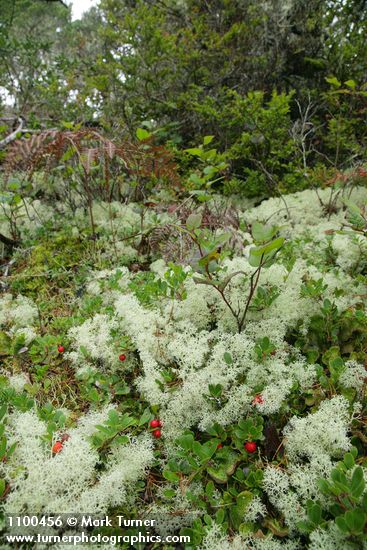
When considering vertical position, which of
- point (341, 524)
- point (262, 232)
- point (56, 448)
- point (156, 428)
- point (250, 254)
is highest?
point (262, 232)

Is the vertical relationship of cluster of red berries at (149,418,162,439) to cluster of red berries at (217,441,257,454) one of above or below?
below

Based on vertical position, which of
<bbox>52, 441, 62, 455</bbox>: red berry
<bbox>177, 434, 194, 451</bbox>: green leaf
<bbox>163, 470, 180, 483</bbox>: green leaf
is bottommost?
<bbox>163, 470, 180, 483</bbox>: green leaf

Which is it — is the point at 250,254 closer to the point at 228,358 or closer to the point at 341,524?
the point at 228,358

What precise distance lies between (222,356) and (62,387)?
964mm

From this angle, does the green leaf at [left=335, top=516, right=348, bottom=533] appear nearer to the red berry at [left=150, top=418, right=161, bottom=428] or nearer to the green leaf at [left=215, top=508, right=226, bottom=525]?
the green leaf at [left=215, top=508, right=226, bottom=525]

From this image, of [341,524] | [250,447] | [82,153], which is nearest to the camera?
[341,524]

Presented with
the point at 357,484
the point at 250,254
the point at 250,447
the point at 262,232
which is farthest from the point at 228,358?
the point at 357,484

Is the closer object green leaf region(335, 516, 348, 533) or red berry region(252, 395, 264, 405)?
green leaf region(335, 516, 348, 533)

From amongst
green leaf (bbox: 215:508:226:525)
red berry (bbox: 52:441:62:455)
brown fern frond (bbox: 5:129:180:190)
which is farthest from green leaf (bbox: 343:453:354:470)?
brown fern frond (bbox: 5:129:180:190)

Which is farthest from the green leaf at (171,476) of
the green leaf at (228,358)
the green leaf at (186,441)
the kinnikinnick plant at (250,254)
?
the kinnikinnick plant at (250,254)

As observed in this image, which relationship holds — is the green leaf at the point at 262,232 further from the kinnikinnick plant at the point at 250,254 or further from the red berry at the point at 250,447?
the red berry at the point at 250,447

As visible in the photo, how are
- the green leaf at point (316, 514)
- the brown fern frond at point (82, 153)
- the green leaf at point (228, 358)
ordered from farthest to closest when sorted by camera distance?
the brown fern frond at point (82, 153) < the green leaf at point (228, 358) < the green leaf at point (316, 514)

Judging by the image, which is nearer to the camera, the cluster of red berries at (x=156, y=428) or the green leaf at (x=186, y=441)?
the green leaf at (x=186, y=441)

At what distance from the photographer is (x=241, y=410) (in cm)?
178
